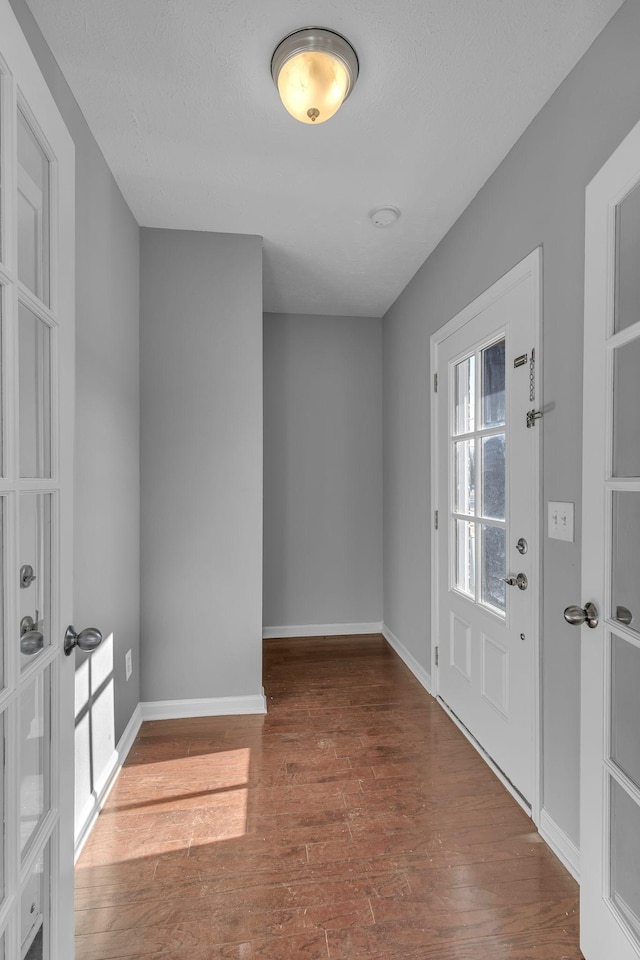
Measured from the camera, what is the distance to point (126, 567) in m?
2.26

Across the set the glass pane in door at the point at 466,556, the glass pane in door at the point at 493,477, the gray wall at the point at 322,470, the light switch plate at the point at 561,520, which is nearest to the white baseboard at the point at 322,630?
the gray wall at the point at 322,470

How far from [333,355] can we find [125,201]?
1.98 meters

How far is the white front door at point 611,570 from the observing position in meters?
1.10

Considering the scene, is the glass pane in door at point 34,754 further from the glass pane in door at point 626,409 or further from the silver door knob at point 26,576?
the glass pane in door at point 626,409

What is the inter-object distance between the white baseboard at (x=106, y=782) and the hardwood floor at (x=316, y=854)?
0.12 feet

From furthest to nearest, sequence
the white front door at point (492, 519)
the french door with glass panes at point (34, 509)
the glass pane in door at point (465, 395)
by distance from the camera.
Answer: the glass pane in door at point (465, 395), the white front door at point (492, 519), the french door with glass panes at point (34, 509)

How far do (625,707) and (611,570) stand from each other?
31cm

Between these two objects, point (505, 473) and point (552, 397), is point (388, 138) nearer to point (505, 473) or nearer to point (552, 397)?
point (552, 397)

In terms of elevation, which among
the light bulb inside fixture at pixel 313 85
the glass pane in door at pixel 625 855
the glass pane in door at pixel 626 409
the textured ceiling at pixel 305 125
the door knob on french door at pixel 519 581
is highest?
the textured ceiling at pixel 305 125

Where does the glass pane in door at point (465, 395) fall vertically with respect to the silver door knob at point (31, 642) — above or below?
above

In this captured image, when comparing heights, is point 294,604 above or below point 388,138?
below

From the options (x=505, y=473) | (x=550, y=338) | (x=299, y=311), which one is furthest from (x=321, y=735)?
(x=299, y=311)

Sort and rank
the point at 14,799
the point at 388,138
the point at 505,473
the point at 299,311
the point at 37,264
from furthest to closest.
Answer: the point at 299,311
the point at 505,473
the point at 388,138
the point at 37,264
the point at 14,799

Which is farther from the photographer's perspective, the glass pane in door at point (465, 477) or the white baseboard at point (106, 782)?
the glass pane in door at point (465, 477)
